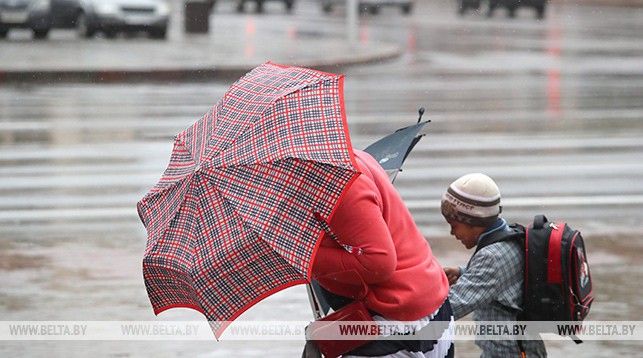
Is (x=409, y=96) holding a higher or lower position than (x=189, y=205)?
lower

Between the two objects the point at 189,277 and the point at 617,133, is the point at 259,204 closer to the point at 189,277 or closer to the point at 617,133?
the point at 189,277

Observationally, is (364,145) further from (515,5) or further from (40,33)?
(515,5)

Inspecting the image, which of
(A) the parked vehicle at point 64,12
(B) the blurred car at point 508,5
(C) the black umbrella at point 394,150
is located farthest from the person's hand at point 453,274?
(B) the blurred car at point 508,5

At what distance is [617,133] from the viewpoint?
1224 centimetres

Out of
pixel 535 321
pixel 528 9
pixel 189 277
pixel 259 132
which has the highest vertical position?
pixel 259 132

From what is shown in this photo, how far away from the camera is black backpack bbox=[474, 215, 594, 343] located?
352cm

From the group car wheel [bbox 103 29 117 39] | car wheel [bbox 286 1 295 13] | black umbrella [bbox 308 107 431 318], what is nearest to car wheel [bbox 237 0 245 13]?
car wheel [bbox 286 1 295 13]

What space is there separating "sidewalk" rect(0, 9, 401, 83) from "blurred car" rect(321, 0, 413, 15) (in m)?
9.33

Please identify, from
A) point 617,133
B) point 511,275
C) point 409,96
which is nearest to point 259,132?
point 511,275

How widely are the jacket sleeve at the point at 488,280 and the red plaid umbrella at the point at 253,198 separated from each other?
2.63 feet

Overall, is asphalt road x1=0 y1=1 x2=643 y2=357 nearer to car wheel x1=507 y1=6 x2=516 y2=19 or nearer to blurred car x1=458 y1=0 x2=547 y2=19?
blurred car x1=458 y1=0 x2=547 y2=19

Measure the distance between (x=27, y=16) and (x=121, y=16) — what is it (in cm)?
206

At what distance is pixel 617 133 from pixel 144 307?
294 inches

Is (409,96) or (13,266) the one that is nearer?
(13,266)
